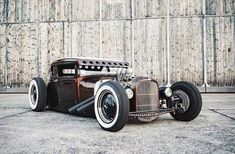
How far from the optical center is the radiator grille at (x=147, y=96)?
329 cm

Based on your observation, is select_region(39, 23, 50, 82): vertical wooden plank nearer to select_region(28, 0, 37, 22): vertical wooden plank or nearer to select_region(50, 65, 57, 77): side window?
select_region(28, 0, 37, 22): vertical wooden plank

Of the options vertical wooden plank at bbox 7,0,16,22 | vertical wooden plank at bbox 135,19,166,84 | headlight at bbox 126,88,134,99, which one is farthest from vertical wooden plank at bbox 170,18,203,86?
headlight at bbox 126,88,134,99

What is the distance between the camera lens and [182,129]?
3.01 m

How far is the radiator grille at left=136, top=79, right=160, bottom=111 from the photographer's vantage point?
329 centimetres

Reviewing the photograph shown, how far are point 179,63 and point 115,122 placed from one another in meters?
8.83

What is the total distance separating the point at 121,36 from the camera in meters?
11.3

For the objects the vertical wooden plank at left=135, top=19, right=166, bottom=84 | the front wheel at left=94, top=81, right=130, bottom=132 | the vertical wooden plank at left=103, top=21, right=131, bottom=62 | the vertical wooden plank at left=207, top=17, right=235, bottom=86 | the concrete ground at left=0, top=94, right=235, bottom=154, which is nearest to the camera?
the concrete ground at left=0, top=94, right=235, bottom=154

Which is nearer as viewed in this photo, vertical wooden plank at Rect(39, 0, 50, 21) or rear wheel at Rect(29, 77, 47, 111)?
rear wheel at Rect(29, 77, 47, 111)

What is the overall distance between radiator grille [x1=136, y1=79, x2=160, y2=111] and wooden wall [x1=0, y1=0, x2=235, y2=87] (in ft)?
25.6

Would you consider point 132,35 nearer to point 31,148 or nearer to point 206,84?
point 206,84

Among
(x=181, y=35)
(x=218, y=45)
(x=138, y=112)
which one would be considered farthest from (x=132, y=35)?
(x=138, y=112)

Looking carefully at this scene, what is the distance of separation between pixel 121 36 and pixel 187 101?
26.8 ft

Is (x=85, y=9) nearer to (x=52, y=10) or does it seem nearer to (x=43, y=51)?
(x=52, y=10)

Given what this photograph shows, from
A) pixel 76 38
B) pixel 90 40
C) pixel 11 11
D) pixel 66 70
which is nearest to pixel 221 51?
pixel 90 40
